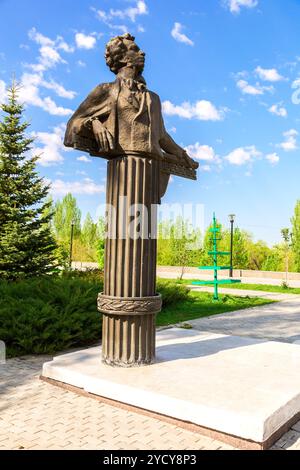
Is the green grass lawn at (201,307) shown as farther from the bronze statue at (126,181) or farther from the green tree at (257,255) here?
the green tree at (257,255)

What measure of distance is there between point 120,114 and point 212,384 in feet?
10.2

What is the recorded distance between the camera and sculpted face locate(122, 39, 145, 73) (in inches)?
182

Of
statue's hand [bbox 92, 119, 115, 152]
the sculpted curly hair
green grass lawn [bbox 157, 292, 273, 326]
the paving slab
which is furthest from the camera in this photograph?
green grass lawn [bbox 157, 292, 273, 326]

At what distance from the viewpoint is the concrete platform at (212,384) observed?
3154 mm

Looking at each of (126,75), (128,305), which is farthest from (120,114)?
(128,305)

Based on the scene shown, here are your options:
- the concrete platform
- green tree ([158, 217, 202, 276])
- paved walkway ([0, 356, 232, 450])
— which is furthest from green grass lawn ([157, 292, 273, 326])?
green tree ([158, 217, 202, 276])

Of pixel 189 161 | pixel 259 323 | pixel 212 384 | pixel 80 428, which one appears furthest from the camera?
pixel 259 323

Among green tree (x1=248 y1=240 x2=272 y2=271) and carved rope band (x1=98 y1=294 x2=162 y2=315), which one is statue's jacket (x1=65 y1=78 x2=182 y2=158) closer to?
carved rope band (x1=98 y1=294 x2=162 y2=315)

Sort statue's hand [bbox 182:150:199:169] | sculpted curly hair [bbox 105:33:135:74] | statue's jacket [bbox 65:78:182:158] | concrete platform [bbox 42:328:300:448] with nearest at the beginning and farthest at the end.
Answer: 1. concrete platform [bbox 42:328:300:448]
2. statue's jacket [bbox 65:78:182:158]
3. sculpted curly hair [bbox 105:33:135:74]
4. statue's hand [bbox 182:150:199:169]

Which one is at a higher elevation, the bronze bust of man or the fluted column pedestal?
the bronze bust of man

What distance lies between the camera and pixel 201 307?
12.3m

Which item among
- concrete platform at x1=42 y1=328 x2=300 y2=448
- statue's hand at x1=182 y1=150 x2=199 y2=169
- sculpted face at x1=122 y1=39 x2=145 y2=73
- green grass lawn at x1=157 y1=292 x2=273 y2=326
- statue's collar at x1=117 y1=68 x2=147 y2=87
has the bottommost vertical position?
green grass lawn at x1=157 y1=292 x2=273 y2=326

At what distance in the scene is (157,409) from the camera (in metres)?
3.51

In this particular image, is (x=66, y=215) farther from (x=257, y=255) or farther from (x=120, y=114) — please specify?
(x=120, y=114)
